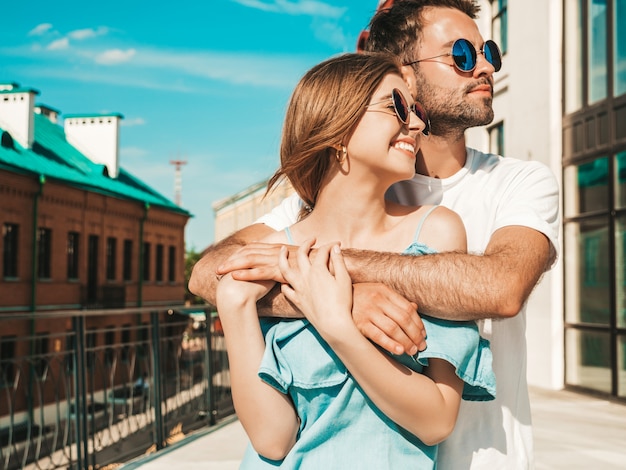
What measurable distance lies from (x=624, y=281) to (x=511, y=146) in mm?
4254

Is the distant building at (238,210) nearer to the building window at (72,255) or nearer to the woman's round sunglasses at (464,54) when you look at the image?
the building window at (72,255)

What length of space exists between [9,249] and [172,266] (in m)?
15.3

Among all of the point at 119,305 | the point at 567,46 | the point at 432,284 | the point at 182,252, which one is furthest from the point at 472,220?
the point at 182,252

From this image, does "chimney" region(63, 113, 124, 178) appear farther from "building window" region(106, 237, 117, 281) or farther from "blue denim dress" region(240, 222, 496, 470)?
"blue denim dress" region(240, 222, 496, 470)

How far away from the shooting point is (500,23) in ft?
49.0

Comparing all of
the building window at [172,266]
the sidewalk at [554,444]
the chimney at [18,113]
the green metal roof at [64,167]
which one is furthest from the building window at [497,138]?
the building window at [172,266]

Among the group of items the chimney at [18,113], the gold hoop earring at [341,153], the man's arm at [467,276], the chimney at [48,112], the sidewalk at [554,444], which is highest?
the chimney at [48,112]

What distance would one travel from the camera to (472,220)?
2000mm

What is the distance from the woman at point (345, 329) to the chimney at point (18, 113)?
102 feet

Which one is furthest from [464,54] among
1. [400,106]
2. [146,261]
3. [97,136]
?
[146,261]

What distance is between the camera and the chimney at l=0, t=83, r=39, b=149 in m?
30.1

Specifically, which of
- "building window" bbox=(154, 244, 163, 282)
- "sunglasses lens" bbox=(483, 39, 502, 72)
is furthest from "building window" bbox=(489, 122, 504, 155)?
"building window" bbox=(154, 244, 163, 282)

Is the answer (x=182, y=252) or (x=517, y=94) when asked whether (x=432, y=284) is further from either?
(x=182, y=252)

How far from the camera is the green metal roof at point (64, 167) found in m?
28.5
